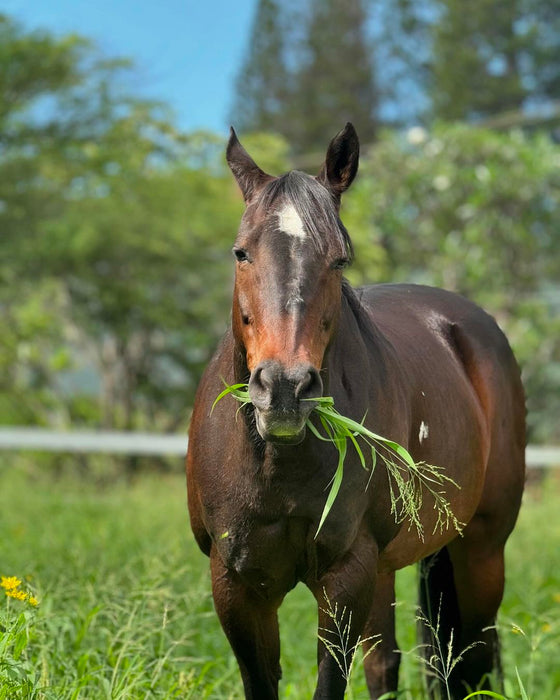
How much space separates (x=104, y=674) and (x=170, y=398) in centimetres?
972

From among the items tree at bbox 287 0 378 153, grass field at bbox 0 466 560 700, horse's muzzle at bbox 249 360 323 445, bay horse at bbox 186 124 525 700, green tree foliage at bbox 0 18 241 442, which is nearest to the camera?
horse's muzzle at bbox 249 360 323 445

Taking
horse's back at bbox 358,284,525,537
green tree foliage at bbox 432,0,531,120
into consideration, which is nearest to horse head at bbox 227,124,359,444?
horse's back at bbox 358,284,525,537

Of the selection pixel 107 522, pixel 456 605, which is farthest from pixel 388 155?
pixel 456 605

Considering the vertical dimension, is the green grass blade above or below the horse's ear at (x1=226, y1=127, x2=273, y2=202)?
below

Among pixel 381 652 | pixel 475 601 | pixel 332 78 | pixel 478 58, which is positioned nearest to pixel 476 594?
pixel 475 601

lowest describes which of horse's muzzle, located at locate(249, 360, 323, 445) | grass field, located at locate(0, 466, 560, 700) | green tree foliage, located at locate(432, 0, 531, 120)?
grass field, located at locate(0, 466, 560, 700)

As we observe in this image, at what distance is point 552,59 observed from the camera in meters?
30.6

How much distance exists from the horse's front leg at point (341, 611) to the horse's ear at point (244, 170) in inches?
46.7

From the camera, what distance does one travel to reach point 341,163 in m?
3.27

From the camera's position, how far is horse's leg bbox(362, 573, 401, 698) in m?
4.04

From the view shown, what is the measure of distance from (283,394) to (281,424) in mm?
84

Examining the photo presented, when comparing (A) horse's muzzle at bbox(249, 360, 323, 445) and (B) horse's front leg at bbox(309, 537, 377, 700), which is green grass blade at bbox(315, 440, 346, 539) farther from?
(A) horse's muzzle at bbox(249, 360, 323, 445)

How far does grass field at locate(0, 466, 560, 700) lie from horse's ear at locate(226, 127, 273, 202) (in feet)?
4.90

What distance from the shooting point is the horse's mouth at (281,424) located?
2.59 m
